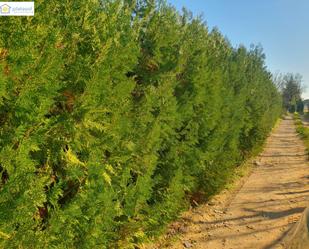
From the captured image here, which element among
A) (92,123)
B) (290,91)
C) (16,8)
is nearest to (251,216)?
(92,123)

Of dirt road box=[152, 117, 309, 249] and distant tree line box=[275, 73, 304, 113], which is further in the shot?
distant tree line box=[275, 73, 304, 113]

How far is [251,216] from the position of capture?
8.76 metres

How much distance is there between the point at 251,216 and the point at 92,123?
19.5ft

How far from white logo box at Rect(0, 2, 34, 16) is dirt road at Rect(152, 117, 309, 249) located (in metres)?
4.41

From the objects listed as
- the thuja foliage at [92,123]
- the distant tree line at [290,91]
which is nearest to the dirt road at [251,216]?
the thuja foliage at [92,123]

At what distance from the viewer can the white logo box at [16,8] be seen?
3066 mm

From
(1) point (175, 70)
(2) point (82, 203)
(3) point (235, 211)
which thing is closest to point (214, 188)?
(3) point (235, 211)

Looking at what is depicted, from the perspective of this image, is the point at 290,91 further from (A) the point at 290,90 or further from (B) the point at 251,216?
(B) the point at 251,216

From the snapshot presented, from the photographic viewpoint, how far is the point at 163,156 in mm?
6941

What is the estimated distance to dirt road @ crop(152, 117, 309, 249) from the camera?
7.16m

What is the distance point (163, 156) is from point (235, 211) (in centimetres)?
336

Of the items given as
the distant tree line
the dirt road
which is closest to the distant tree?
the distant tree line

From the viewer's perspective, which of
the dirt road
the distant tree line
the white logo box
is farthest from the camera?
the distant tree line

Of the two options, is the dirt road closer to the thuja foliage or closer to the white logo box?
the thuja foliage
